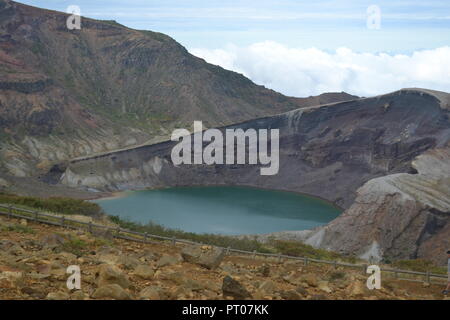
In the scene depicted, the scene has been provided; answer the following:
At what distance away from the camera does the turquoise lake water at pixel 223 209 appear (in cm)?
5944

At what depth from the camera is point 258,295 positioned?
12406mm

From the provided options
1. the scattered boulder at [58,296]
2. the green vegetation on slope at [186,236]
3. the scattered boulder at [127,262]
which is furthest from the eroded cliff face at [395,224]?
the scattered boulder at [58,296]

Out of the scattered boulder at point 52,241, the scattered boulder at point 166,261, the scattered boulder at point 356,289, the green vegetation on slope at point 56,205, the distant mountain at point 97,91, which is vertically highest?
the distant mountain at point 97,91

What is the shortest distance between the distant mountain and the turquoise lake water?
71.3ft

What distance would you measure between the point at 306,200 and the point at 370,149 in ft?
54.8

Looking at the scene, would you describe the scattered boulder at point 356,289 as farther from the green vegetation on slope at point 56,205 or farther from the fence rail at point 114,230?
the green vegetation on slope at point 56,205

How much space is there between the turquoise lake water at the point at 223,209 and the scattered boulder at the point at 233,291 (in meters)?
42.3

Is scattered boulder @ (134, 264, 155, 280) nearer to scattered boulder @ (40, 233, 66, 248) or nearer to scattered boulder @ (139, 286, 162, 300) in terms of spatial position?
scattered boulder @ (139, 286, 162, 300)

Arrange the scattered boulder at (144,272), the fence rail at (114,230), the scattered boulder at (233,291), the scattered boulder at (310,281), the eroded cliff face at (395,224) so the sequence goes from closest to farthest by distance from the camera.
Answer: the scattered boulder at (233,291)
the scattered boulder at (144,272)
the scattered boulder at (310,281)
the fence rail at (114,230)
the eroded cliff face at (395,224)

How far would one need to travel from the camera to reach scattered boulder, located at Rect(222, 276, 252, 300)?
12.1 meters

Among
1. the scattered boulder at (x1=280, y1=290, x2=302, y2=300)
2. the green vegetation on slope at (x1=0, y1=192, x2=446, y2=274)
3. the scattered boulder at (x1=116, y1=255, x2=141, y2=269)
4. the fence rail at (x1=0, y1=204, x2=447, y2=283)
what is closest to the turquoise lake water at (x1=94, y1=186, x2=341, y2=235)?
the green vegetation on slope at (x1=0, y1=192, x2=446, y2=274)

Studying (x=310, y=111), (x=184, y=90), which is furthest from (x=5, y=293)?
(x=184, y=90)

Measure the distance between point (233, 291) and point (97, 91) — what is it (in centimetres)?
12294

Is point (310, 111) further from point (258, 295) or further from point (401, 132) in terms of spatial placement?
point (258, 295)
